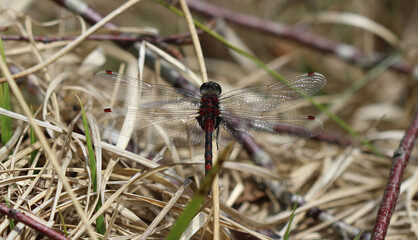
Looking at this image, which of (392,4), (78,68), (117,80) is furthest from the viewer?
(392,4)

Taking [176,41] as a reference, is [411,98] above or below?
above

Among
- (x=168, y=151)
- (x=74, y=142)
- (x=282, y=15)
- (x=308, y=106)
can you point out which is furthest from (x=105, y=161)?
(x=282, y=15)

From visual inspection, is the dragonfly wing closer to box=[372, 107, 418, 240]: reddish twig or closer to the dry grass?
the dry grass

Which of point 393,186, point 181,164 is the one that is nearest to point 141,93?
point 181,164

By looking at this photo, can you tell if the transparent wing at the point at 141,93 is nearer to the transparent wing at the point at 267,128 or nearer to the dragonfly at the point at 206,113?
the dragonfly at the point at 206,113

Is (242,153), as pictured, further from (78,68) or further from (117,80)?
(78,68)

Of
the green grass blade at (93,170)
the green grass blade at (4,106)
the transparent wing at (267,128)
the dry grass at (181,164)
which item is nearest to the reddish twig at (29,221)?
the dry grass at (181,164)
